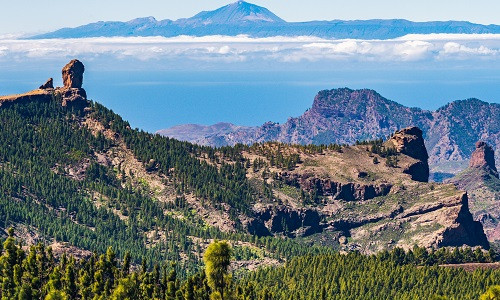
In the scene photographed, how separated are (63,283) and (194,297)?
28.1 m

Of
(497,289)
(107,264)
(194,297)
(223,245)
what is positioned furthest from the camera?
(107,264)

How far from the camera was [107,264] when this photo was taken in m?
192

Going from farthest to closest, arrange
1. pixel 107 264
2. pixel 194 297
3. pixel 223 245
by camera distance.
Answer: pixel 107 264
pixel 194 297
pixel 223 245

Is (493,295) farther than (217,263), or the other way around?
(217,263)

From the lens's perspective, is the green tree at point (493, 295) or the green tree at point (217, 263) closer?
the green tree at point (493, 295)

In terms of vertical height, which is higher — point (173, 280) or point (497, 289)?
point (497, 289)

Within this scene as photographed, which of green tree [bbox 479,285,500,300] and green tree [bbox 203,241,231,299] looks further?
green tree [bbox 203,241,231,299]

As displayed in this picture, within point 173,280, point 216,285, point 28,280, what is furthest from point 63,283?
point 216,285

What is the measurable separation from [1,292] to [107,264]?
21.8 m

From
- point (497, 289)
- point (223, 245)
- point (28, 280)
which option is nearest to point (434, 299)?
point (497, 289)

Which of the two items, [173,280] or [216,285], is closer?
[216,285]

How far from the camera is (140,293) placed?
7416 inches

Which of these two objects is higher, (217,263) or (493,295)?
(493,295)

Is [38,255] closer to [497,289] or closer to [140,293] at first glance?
[140,293]
